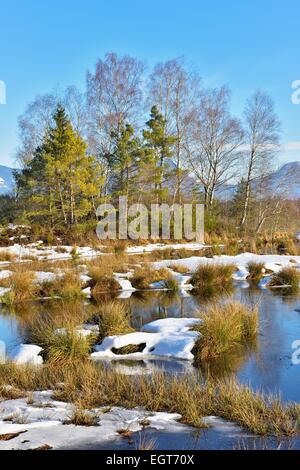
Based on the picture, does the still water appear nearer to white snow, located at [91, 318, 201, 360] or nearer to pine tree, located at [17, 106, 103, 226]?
white snow, located at [91, 318, 201, 360]

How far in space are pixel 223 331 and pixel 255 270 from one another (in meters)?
8.68

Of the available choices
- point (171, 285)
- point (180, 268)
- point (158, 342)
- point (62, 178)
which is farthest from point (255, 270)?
point (62, 178)

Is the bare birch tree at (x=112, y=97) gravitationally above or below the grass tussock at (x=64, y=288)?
above

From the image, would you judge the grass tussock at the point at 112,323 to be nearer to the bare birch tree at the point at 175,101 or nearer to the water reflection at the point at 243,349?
the water reflection at the point at 243,349

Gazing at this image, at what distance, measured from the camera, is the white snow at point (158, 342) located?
24.8 feet

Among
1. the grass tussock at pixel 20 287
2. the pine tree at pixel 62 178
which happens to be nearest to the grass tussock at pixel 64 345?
the grass tussock at pixel 20 287

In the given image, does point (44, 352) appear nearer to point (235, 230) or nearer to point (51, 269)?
point (51, 269)

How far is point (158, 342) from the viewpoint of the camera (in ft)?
26.2

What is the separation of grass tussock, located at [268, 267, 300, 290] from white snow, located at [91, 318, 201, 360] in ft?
22.0

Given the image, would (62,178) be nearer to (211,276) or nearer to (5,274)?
(5,274)

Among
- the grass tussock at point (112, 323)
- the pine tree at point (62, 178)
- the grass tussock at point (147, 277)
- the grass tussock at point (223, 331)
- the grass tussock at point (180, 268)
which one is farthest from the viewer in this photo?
the pine tree at point (62, 178)

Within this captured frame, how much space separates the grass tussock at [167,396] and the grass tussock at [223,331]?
4.56 ft
